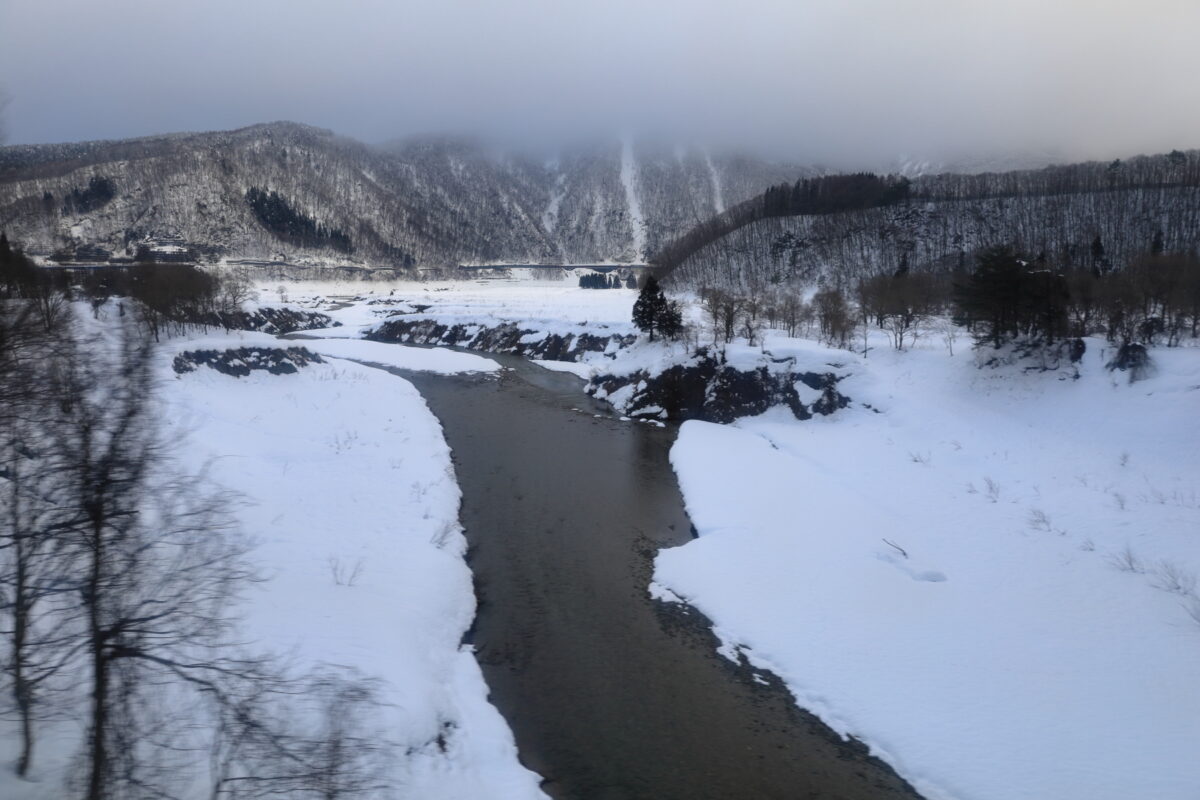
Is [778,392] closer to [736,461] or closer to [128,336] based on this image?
[736,461]

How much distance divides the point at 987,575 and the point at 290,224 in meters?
170

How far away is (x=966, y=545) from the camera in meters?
13.6

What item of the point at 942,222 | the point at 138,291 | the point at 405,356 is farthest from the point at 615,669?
the point at 942,222

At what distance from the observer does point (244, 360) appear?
2577 cm

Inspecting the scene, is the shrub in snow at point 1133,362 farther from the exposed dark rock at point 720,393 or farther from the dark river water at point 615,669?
the dark river water at point 615,669

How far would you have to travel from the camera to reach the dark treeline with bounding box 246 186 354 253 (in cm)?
14888

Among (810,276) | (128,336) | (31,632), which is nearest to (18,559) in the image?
(31,632)

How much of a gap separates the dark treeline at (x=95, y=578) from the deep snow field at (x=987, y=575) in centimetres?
779

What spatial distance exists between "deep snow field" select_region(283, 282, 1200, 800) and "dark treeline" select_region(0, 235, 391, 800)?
779 cm

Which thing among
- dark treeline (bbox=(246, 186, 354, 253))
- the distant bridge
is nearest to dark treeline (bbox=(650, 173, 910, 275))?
the distant bridge

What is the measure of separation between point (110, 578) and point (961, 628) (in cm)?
1177

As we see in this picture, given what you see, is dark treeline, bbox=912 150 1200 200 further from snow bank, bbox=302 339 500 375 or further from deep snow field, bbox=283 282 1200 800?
deep snow field, bbox=283 282 1200 800

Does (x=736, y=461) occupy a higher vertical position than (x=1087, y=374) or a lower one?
lower

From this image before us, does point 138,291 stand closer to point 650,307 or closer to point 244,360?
point 244,360
